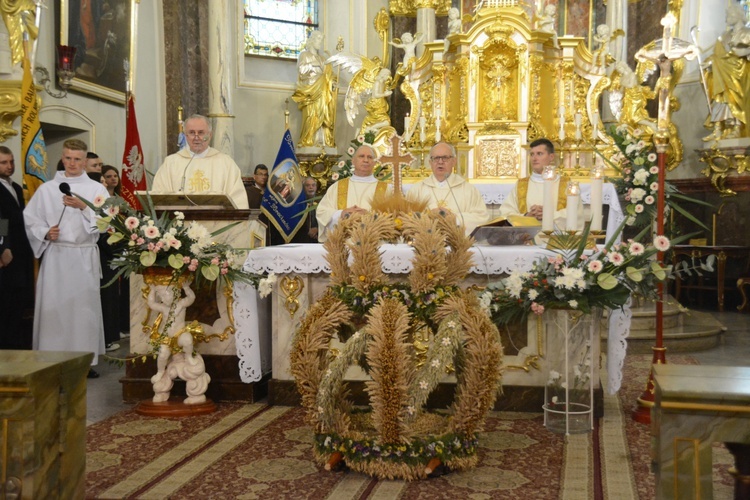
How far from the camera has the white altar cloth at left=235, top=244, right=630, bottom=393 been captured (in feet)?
16.8

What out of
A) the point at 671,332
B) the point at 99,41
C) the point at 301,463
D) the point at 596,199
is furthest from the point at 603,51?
the point at 301,463

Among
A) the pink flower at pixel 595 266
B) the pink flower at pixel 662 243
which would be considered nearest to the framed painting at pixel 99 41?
the pink flower at pixel 595 266

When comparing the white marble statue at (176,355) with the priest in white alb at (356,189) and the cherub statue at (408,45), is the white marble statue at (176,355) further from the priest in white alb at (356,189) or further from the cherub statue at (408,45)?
the cherub statue at (408,45)

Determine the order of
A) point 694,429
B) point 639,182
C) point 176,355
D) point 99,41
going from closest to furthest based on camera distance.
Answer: point 694,429
point 176,355
point 639,182
point 99,41

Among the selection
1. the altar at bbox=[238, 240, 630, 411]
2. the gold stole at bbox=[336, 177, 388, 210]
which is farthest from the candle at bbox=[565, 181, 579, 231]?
the gold stole at bbox=[336, 177, 388, 210]

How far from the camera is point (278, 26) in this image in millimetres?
13555

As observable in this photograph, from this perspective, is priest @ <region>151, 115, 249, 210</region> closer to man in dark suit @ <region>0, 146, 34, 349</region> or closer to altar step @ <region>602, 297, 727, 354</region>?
man in dark suit @ <region>0, 146, 34, 349</region>

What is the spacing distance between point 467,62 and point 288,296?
610 centimetres

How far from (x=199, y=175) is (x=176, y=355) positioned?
4.80 feet

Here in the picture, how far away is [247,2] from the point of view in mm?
13203

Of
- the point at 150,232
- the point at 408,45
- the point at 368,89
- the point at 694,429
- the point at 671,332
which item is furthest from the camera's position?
the point at 368,89

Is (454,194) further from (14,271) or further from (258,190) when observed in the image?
(258,190)

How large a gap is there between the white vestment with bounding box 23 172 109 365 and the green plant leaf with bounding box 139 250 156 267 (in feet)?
4.36

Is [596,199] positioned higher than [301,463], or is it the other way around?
[596,199]
